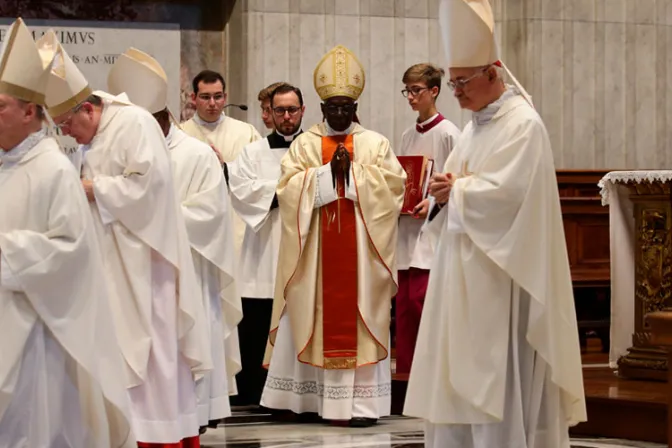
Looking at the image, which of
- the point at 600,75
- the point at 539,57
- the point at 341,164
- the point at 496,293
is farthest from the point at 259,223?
the point at 600,75

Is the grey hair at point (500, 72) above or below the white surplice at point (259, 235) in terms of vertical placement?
above

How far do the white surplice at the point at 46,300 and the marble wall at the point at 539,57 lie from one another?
248 inches

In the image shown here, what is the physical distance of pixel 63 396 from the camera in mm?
4660

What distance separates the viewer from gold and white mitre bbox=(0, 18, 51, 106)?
4.62 metres

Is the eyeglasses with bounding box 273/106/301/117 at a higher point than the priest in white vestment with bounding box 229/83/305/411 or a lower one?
higher

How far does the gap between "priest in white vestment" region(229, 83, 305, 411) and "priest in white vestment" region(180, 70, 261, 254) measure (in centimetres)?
39

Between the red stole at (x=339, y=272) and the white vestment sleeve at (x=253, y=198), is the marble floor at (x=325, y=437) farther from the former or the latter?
the white vestment sleeve at (x=253, y=198)

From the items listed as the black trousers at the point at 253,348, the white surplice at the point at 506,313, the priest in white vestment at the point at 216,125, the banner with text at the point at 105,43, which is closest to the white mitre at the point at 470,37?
the white surplice at the point at 506,313

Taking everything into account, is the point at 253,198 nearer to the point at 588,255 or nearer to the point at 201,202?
the point at 201,202

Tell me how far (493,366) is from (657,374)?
264 cm

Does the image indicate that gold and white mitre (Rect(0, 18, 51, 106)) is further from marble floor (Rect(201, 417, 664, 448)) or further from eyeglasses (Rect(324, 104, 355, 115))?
eyeglasses (Rect(324, 104, 355, 115))

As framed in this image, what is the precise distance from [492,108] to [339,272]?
2373mm

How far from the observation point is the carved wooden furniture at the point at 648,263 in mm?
7551

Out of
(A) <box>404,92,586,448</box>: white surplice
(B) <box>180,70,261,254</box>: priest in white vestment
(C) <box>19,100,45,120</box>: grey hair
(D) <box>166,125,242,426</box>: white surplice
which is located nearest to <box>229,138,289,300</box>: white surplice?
(B) <box>180,70,261,254</box>: priest in white vestment
